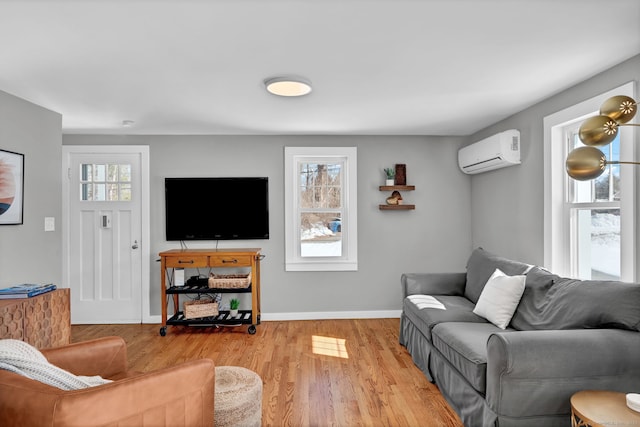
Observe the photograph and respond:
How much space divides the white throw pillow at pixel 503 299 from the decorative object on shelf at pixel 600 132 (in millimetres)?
1085

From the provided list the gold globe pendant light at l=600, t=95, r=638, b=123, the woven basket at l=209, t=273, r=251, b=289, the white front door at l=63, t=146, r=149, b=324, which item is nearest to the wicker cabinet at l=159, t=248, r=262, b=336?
the woven basket at l=209, t=273, r=251, b=289

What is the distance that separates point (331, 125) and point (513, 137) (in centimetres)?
183

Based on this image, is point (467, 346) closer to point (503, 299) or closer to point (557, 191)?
point (503, 299)

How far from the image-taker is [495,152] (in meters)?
3.61

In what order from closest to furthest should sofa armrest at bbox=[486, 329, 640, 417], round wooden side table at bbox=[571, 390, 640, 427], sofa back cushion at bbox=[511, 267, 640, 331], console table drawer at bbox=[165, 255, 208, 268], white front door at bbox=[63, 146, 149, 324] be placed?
1. round wooden side table at bbox=[571, 390, 640, 427]
2. sofa armrest at bbox=[486, 329, 640, 417]
3. sofa back cushion at bbox=[511, 267, 640, 331]
4. console table drawer at bbox=[165, 255, 208, 268]
5. white front door at bbox=[63, 146, 149, 324]

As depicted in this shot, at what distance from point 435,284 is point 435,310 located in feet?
2.23

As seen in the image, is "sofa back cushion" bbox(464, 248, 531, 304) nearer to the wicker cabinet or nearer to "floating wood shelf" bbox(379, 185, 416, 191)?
"floating wood shelf" bbox(379, 185, 416, 191)

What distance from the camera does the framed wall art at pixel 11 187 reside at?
2.84m

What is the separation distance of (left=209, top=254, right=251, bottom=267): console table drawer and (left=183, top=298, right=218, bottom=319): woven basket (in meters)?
0.46

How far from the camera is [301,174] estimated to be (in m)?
4.62

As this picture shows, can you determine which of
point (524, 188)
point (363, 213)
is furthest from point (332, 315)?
point (524, 188)

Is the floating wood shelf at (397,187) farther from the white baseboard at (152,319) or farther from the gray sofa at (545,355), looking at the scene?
the white baseboard at (152,319)

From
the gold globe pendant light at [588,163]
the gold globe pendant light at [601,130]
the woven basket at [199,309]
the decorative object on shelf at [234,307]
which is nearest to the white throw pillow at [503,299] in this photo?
the gold globe pendant light at [588,163]

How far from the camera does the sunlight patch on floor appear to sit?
11.3 feet
